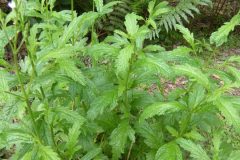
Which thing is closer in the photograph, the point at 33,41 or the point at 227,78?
the point at 33,41

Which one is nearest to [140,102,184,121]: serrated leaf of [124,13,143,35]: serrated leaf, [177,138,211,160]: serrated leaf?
[177,138,211,160]: serrated leaf

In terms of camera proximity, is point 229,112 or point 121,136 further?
point 121,136

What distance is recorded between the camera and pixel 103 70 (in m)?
2.57

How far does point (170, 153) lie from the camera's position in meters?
2.24

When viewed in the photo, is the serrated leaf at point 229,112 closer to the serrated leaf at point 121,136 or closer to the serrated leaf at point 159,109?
the serrated leaf at point 159,109

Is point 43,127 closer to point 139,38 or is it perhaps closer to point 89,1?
point 139,38

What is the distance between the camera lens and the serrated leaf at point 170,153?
87.4 inches

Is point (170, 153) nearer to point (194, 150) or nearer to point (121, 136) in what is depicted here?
point (194, 150)

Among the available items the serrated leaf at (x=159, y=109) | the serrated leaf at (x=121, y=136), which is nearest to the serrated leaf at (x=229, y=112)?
the serrated leaf at (x=159, y=109)

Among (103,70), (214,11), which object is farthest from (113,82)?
(214,11)

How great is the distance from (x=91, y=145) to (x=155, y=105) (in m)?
0.53

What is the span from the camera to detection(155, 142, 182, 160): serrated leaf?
222 centimetres

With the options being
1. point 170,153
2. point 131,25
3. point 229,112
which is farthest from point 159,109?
point 131,25

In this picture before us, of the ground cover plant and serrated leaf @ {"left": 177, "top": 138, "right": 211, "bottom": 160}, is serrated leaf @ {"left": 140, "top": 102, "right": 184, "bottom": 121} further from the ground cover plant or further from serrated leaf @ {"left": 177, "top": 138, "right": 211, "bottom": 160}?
serrated leaf @ {"left": 177, "top": 138, "right": 211, "bottom": 160}
